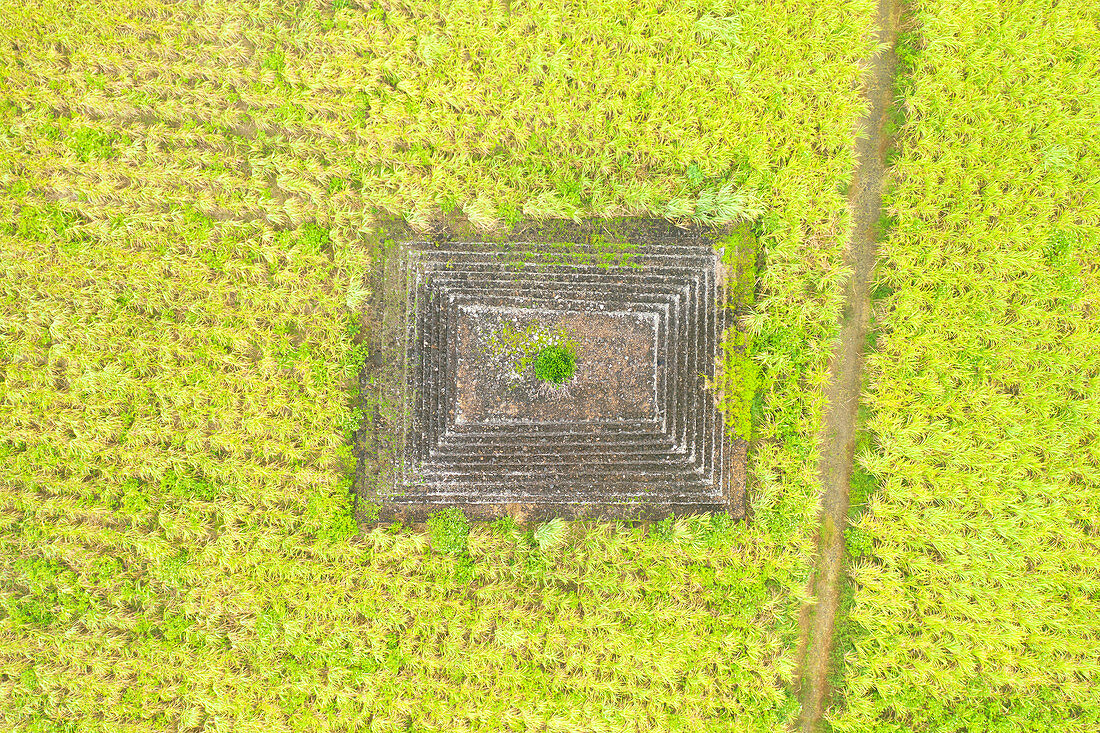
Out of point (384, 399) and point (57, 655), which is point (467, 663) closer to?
point (384, 399)

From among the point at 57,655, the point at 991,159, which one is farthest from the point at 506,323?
the point at 57,655

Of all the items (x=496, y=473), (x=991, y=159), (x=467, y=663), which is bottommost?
(x=467, y=663)

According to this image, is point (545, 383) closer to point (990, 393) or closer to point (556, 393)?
point (556, 393)

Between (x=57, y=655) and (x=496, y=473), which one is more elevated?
(x=496, y=473)

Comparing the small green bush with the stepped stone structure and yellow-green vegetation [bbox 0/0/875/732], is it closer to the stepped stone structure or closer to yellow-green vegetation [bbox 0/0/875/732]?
the stepped stone structure

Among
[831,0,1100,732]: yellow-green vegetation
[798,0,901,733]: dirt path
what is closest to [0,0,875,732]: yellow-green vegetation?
[798,0,901,733]: dirt path

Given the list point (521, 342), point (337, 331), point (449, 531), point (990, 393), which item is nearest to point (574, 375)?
point (521, 342)
